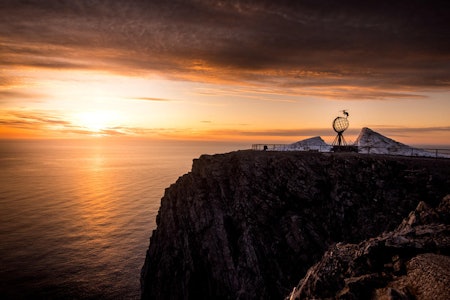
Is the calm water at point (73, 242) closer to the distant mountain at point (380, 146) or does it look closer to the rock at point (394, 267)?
the rock at point (394, 267)

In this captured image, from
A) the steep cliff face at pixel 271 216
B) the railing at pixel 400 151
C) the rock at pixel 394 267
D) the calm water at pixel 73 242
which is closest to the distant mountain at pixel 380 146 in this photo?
the railing at pixel 400 151

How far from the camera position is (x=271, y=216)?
33.6 m

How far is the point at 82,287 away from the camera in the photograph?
157 ft

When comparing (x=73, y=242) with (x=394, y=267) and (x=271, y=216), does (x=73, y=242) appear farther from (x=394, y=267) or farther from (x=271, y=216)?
(x=394, y=267)

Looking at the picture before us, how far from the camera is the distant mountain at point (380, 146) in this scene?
144 feet

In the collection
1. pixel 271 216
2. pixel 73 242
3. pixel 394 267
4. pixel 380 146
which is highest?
pixel 380 146

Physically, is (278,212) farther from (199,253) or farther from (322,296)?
(322,296)

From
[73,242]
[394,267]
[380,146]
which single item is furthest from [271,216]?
[73,242]

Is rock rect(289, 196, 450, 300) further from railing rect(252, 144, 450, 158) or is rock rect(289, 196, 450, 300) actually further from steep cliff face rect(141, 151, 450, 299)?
railing rect(252, 144, 450, 158)

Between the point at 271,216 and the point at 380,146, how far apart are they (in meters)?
27.4

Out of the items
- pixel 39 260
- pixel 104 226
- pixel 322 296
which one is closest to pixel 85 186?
pixel 104 226

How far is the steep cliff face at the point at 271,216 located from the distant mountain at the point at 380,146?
738 centimetres

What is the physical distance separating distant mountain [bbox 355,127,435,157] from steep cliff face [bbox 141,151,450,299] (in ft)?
24.2

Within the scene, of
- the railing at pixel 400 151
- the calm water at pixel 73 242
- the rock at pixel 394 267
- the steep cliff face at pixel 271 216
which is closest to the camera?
the rock at pixel 394 267
